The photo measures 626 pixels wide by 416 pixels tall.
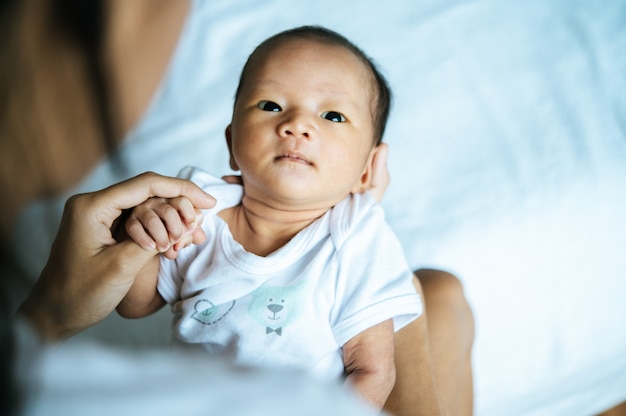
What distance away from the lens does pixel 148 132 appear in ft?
2.43

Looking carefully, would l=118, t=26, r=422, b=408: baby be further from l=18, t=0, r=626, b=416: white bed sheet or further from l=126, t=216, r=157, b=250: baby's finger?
l=18, t=0, r=626, b=416: white bed sheet

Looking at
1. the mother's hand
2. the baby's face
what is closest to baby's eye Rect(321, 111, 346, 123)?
the baby's face

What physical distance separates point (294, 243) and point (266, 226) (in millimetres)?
47

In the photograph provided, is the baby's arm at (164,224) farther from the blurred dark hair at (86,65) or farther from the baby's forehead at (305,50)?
the baby's forehead at (305,50)

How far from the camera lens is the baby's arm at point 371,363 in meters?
0.58

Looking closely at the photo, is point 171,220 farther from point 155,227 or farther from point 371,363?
point 371,363

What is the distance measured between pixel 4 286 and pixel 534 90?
83 centimetres

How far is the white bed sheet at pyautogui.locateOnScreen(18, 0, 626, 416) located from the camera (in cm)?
83

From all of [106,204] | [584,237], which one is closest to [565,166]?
[584,237]

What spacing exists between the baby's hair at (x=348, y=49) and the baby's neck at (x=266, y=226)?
115 mm

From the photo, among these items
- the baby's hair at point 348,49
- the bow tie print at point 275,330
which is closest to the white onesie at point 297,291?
the bow tie print at point 275,330

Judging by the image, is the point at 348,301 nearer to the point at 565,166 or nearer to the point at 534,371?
the point at 534,371

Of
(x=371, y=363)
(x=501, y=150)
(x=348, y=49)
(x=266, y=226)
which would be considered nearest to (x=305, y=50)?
(x=348, y=49)

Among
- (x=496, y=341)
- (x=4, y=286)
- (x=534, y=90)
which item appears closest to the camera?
(x=4, y=286)
